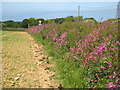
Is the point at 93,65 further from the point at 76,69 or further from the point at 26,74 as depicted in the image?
the point at 26,74

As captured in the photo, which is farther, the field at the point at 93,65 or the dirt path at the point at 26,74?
→ the dirt path at the point at 26,74

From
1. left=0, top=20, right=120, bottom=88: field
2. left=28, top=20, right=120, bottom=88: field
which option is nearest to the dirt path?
left=0, top=20, right=120, bottom=88: field

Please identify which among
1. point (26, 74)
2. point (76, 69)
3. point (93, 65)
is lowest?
point (26, 74)

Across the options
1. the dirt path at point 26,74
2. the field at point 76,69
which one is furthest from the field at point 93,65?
the dirt path at point 26,74

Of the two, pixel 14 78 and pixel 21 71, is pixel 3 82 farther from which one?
pixel 21 71

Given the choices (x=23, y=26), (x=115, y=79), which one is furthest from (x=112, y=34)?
(x=23, y=26)

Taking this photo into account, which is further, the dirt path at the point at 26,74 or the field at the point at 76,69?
the dirt path at the point at 26,74

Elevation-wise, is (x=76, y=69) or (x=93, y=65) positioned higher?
(x=93, y=65)

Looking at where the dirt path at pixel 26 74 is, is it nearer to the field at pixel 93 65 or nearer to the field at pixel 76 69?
the field at pixel 76 69

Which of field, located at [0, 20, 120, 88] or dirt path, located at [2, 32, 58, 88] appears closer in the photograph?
field, located at [0, 20, 120, 88]

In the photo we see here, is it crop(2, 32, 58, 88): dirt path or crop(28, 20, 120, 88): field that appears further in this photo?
crop(2, 32, 58, 88): dirt path

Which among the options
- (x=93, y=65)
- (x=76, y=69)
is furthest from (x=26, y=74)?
A: (x=93, y=65)

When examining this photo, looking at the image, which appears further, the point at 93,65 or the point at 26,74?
the point at 26,74

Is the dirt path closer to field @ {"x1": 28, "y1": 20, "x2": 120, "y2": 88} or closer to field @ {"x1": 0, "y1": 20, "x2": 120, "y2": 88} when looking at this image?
field @ {"x1": 0, "y1": 20, "x2": 120, "y2": 88}
